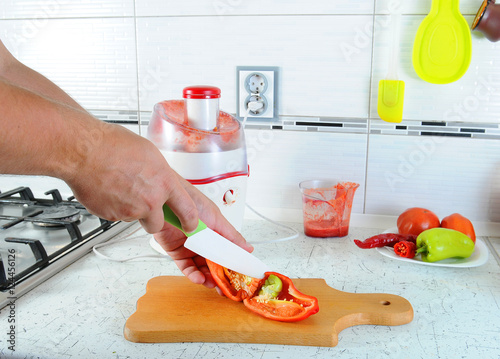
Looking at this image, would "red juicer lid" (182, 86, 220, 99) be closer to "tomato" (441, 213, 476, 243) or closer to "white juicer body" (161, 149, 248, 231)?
"white juicer body" (161, 149, 248, 231)

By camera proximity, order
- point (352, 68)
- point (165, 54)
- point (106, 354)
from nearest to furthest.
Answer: point (106, 354), point (352, 68), point (165, 54)

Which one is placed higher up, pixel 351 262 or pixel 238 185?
pixel 238 185

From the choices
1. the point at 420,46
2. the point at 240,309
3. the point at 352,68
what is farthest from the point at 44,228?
the point at 420,46

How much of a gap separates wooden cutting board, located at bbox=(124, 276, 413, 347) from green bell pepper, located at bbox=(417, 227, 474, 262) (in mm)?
207

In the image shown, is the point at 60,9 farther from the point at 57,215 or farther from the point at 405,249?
the point at 405,249

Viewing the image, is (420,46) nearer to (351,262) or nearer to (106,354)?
(351,262)

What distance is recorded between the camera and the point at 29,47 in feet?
4.71

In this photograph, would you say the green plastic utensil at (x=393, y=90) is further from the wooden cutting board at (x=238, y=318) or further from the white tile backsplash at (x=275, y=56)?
the wooden cutting board at (x=238, y=318)

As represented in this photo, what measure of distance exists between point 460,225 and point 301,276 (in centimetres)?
38

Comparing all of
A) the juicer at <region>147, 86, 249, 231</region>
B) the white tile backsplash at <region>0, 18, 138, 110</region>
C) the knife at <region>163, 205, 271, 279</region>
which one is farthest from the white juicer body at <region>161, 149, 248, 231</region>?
the white tile backsplash at <region>0, 18, 138, 110</region>

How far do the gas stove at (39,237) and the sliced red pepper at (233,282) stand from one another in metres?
0.33

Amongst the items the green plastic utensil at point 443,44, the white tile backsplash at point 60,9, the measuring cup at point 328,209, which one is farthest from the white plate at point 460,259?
the white tile backsplash at point 60,9

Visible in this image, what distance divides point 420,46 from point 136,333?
34.2 inches

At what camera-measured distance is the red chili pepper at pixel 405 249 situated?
1044 mm
